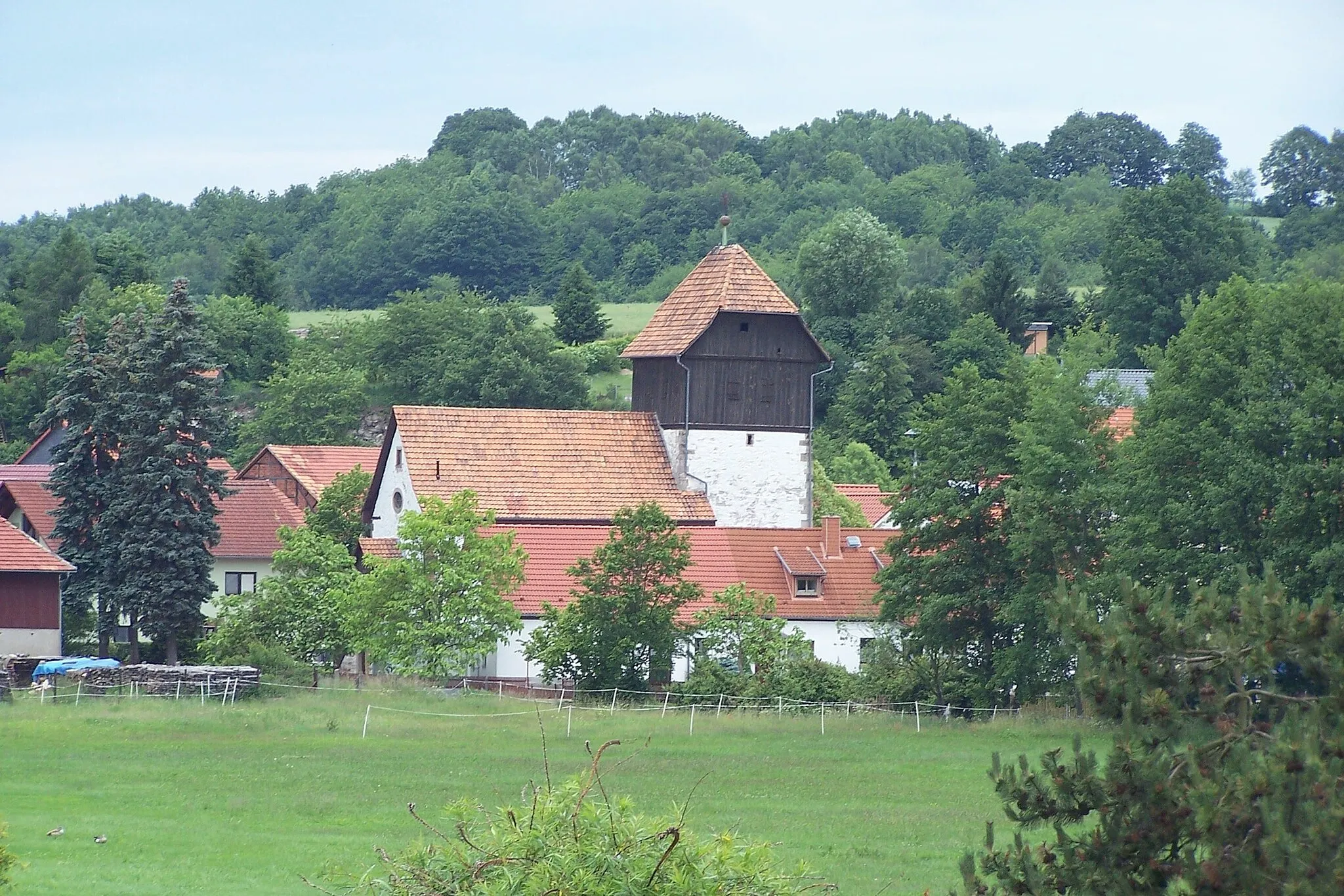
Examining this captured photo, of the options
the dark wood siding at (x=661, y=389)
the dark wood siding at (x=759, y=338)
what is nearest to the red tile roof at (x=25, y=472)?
the dark wood siding at (x=661, y=389)

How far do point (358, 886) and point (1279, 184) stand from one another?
162371 millimetres

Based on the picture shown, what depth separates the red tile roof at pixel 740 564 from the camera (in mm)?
48656

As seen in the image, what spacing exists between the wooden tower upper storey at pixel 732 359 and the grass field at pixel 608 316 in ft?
178

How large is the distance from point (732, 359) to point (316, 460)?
87.0ft

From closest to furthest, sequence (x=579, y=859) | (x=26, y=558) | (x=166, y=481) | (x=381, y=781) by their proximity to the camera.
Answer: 1. (x=579, y=859)
2. (x=381, y=781)
3. (x=26, y=558)
4. (x=166, y=481)

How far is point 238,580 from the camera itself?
64625 millimetres

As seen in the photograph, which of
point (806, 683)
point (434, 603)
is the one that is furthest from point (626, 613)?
point (434, 603)

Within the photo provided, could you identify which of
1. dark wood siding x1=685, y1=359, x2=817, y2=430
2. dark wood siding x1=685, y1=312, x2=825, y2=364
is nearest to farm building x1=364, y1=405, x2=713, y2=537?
dark wood siding x1=685, y1=359, x2=817, y2=430

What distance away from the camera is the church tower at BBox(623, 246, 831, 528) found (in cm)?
5591

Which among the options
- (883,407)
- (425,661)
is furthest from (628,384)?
(425,661)

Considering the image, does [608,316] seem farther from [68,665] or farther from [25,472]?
[68,665]

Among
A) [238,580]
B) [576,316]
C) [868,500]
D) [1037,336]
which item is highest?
[576,316]

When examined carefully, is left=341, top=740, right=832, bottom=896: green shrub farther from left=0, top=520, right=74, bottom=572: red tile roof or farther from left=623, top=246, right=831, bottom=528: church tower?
left=623, top=246, right=831, bottom=528: church tower

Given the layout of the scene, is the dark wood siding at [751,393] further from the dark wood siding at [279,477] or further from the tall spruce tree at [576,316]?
the tall spruce tree at [576,316]
